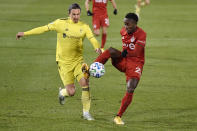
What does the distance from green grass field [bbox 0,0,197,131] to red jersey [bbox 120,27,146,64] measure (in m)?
1.39

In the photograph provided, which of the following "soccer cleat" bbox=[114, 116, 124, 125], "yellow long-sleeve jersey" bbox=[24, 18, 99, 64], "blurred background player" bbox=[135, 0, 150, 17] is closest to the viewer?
"soccer cleat" bbox=[114, 116, 124, 125]

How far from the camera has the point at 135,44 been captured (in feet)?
41.4

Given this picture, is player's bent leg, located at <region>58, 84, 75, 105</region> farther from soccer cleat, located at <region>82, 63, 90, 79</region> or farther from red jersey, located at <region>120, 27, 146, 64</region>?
red jersey, located at <region>120, 27, 146, 64</region>

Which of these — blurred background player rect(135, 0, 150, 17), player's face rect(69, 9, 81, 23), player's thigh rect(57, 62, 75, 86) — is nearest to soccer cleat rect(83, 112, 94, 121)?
player's thigh rect(57, 62, 75, 86)

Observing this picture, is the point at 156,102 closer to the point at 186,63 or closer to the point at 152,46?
the point at 186,63

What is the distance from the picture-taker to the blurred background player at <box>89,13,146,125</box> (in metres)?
12.5

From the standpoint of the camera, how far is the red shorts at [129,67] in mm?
12570

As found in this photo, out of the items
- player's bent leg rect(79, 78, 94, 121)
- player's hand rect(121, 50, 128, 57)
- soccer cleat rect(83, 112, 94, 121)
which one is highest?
player's hand rect(121, 50, 128, 57)

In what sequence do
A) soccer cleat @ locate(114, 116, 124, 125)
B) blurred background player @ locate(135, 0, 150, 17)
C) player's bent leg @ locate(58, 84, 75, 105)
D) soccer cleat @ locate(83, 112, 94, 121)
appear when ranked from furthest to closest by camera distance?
blurred background player @ locate(135, 0, 150, 17) < player's bent leg @ locate(58, 84, 75, 105) < soccer cleat @ locate(83, 112, 94, 121) < soccer cleat @ locate(114, 116, 124, 125)

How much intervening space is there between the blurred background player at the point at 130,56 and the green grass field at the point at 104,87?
0.60 metres

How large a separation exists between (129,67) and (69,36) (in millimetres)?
1543

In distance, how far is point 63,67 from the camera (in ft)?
44.0

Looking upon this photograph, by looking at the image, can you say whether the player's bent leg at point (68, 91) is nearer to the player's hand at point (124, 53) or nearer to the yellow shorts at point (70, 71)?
the yellow shorts at point (70, 71)

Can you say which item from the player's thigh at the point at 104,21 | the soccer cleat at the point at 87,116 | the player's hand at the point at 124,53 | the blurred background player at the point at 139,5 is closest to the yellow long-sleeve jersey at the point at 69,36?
the player's hand at the point at 124,53
